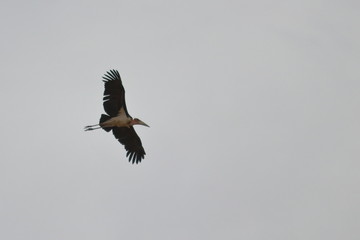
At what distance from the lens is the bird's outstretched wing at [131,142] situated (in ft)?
161

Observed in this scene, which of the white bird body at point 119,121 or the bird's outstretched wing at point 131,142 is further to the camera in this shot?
the bird's outstretched wing at point 131,142

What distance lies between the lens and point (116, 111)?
4741 centimetres

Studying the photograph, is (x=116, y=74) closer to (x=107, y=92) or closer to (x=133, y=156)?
(x=107, y=92)

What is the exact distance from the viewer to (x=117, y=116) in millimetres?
47500

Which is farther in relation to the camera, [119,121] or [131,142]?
[131,142]

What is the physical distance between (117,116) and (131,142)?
242 cm

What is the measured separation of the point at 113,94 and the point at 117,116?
4.10 feet

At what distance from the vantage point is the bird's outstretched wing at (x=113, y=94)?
46969 millimetres

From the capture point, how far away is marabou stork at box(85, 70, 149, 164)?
4700cm

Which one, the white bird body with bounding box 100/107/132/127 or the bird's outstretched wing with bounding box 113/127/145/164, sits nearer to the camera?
the white bird body with bounding box 100/107/132/127

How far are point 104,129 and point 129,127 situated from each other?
1510 millimetres

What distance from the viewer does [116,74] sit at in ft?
154

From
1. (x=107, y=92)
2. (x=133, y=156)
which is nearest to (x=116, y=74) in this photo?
(x=107, y=92)

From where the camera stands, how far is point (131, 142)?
4931cm
